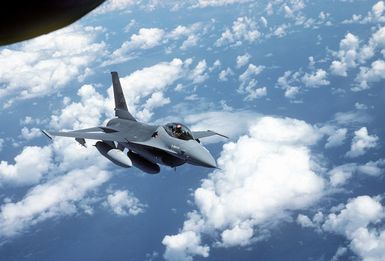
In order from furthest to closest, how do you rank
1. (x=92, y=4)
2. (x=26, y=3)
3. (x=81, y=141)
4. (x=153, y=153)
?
(x=81, y=141) < (x=153, y=153) < (x=92, y=4) < (x=26, y=3)

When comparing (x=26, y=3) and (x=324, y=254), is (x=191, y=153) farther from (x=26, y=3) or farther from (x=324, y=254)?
(x=324, y=254)

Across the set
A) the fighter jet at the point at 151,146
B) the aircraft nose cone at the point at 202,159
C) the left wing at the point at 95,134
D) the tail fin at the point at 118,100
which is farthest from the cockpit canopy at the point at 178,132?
the tail fin at the point at 118,100

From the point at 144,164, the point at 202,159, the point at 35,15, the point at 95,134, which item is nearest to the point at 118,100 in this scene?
the point at 95,134

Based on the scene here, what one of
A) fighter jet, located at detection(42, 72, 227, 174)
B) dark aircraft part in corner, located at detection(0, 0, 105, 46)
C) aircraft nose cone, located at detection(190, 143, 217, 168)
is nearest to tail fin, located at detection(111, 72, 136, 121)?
fighter jet, located at detection(42, 72, 227, 174)

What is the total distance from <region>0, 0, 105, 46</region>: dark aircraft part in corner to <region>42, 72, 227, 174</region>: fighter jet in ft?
44.2

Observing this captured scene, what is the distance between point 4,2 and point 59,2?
0.20 m

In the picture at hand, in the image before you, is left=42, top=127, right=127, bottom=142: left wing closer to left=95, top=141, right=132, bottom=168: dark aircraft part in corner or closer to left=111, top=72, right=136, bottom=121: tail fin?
left=95, top=141, right=132, bottom=168: dark aircraft part in corner

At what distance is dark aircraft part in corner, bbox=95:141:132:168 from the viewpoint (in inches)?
591

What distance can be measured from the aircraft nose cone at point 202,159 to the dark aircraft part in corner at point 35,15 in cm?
1348

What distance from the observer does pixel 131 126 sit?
1884 cm

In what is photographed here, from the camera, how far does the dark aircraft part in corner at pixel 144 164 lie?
16328 mm

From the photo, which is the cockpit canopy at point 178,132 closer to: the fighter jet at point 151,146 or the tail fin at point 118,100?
the fighter jet at point 151,146

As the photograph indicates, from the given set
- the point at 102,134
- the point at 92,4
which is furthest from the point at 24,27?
the point at 102,134

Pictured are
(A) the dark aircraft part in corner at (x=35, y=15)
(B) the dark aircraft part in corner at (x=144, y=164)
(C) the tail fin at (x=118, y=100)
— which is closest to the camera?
(A) the dark aircraft part in corner at (x=35, y=15)
